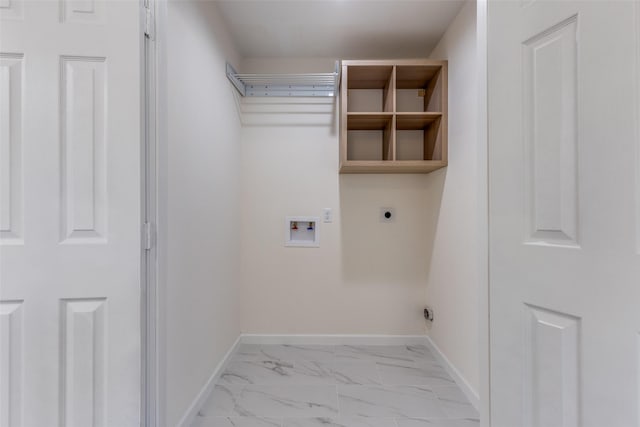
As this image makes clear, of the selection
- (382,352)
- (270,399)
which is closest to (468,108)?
(382,352)

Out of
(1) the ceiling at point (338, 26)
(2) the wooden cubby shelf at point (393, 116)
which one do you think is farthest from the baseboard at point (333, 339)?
(1) the ceiling at point (338, 26)

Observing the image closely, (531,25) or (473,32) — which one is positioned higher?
(473,32)

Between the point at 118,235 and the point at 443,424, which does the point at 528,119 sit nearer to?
the point at 118,235

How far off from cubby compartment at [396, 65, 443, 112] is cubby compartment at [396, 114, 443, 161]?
13cm

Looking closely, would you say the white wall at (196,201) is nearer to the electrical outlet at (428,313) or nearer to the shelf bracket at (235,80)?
the shelf bracket at (235,80)

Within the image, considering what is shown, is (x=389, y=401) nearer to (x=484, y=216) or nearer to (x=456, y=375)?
(x=456, y=375)

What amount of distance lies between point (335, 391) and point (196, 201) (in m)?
1.52

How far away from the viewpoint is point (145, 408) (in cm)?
119

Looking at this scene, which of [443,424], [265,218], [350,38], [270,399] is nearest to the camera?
[443,424]

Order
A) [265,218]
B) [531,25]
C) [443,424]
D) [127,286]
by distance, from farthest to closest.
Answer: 1. [265,218]
2. [443,424]
3. [127,286]
4. [531,25]

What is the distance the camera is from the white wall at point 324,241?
8.96 ft

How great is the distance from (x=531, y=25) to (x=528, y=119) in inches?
11.3

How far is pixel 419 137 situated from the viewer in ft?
8.88

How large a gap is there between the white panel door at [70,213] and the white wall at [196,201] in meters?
0.24
